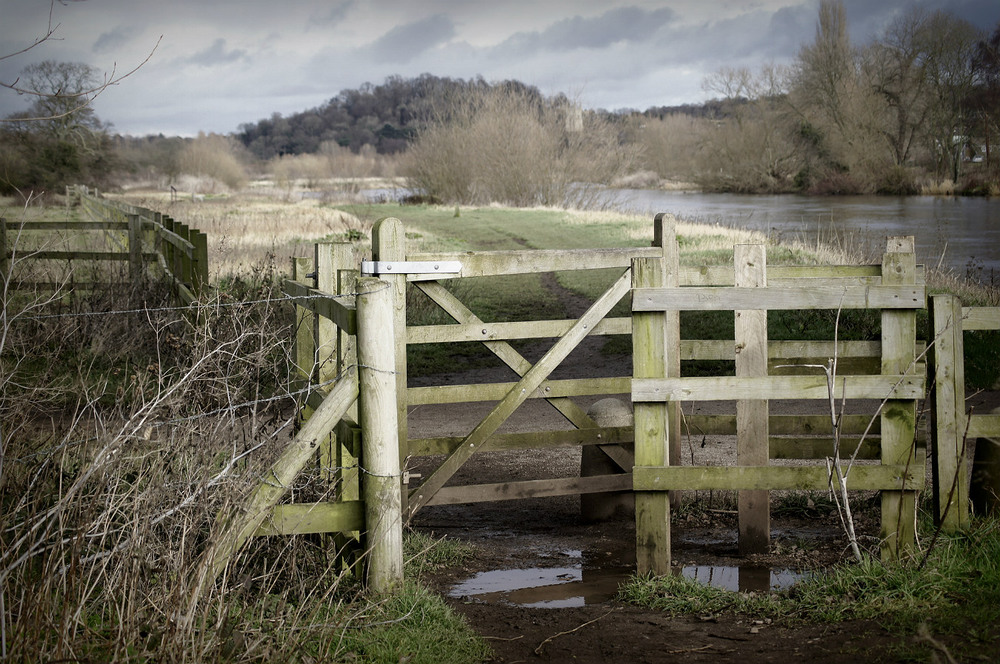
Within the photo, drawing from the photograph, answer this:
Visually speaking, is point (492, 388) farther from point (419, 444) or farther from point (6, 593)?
point (6, 593)

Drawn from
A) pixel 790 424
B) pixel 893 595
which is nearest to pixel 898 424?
pixel 893 595

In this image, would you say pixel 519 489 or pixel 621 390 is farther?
pixel 621 390

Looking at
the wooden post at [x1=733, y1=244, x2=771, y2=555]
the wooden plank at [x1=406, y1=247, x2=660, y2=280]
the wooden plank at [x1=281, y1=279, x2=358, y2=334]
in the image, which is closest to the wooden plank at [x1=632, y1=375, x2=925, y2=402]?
the wooden post at [x1=733, y1=244, x2=771, y2=555]

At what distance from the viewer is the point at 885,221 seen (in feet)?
112

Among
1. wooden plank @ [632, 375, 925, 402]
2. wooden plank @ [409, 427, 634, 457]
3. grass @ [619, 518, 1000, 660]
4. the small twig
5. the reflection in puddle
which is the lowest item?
the reflection in puddle

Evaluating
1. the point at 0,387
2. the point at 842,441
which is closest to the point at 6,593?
the point at 0,387

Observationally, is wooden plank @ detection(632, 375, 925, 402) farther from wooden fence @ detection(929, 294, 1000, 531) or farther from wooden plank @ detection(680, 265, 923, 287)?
wooden plank @ detection(680, 265, 923, 287)

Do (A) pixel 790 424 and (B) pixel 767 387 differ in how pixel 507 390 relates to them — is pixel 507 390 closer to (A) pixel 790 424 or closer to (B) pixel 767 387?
(B) pixel 767 387

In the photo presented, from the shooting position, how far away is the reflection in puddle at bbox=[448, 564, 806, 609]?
505 cm

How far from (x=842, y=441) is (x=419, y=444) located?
2.67m

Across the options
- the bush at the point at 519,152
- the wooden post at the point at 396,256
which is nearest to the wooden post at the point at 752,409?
the wooden post at the point at 396,256

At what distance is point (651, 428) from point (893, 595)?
53.7 inches

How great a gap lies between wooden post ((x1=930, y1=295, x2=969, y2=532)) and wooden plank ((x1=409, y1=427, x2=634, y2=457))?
6.10ft

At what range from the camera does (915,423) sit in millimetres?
4902
